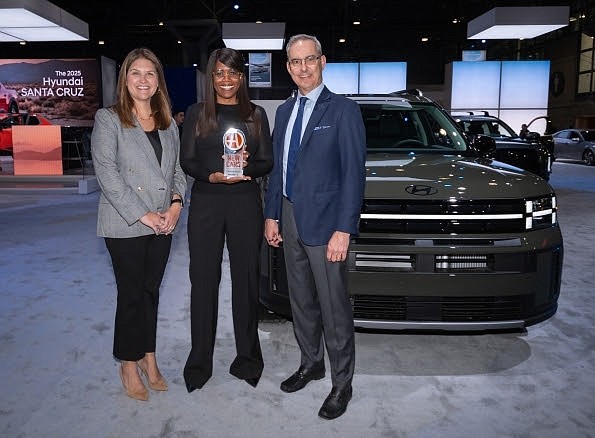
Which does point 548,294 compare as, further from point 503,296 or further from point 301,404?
point 301,404

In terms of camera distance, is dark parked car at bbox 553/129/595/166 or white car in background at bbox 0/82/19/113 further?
dark parked car at bbox 553/129/595/166

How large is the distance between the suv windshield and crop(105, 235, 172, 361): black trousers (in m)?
2.09

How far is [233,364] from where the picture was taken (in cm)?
310

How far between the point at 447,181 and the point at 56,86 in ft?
59.4

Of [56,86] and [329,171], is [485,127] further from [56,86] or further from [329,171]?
[56,86]

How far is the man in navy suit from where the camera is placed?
2.52 metres

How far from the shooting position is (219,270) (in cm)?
296

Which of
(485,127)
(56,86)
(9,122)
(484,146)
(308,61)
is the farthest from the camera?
(56,86)

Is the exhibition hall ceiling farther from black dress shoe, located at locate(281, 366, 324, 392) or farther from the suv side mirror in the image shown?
black dress shoe, located at locate(281, 366, 324, 392)

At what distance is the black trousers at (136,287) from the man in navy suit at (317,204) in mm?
603

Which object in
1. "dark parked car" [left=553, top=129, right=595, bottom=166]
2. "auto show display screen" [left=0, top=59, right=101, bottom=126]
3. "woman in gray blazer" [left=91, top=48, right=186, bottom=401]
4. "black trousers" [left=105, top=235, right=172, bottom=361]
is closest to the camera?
"woman in gray blazer" [left=91, top=48, right=186, bottom=401]

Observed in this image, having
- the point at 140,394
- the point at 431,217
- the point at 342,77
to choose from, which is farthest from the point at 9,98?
the point at 431,217

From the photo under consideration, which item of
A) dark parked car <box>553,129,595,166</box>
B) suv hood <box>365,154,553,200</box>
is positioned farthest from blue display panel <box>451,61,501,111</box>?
suv hood <box>365,154,553,200</box>

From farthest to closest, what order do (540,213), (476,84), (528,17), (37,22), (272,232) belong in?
(476,84), (528,17), (37,22), (540,213), (272,232)
